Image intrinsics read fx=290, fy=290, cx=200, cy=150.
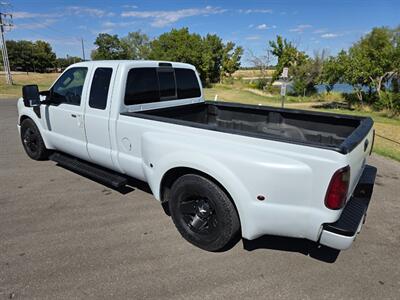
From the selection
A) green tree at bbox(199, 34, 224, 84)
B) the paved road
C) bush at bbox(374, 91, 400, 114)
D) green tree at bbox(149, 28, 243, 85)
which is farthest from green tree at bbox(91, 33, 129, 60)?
the paved road

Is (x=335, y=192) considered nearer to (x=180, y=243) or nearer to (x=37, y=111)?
(x=180, y=243)

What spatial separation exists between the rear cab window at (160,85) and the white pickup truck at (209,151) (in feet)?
0.05

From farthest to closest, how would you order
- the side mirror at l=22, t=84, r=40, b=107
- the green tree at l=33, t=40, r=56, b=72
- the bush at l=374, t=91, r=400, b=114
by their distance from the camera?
1. the green tree at l=33, t=40, r=56, b=72
2. the bush at l=374, t=91, r=400, b=114
3. the side mirror at l=22, t=84, r=40, b=107

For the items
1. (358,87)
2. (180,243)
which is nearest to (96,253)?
(180,243)

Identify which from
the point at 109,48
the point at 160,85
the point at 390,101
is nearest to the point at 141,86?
the point at 160,85

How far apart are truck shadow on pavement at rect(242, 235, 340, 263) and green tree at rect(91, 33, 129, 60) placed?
54.0 metres

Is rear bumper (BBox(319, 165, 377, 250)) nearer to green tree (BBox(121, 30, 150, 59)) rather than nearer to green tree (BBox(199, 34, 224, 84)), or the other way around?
green tree (BBox(199, 34, 224, 84))

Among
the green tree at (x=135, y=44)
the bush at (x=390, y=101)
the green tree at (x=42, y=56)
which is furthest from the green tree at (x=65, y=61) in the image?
the bush at (x=390, y=101)

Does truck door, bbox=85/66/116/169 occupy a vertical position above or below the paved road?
above

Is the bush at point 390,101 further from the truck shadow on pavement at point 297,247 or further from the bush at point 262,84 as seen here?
the bush at point 262,84

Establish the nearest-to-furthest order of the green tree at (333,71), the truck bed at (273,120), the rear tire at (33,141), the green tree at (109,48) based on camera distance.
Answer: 1. the truck bed at (273,120)
2. the rear tire at (33,141)
3. the green tree at (333,71)
4. the green tree at (109,48)

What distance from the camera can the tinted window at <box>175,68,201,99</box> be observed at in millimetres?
4520

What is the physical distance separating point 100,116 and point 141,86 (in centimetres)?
67

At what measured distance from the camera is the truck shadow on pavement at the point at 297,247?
295 centimetres
